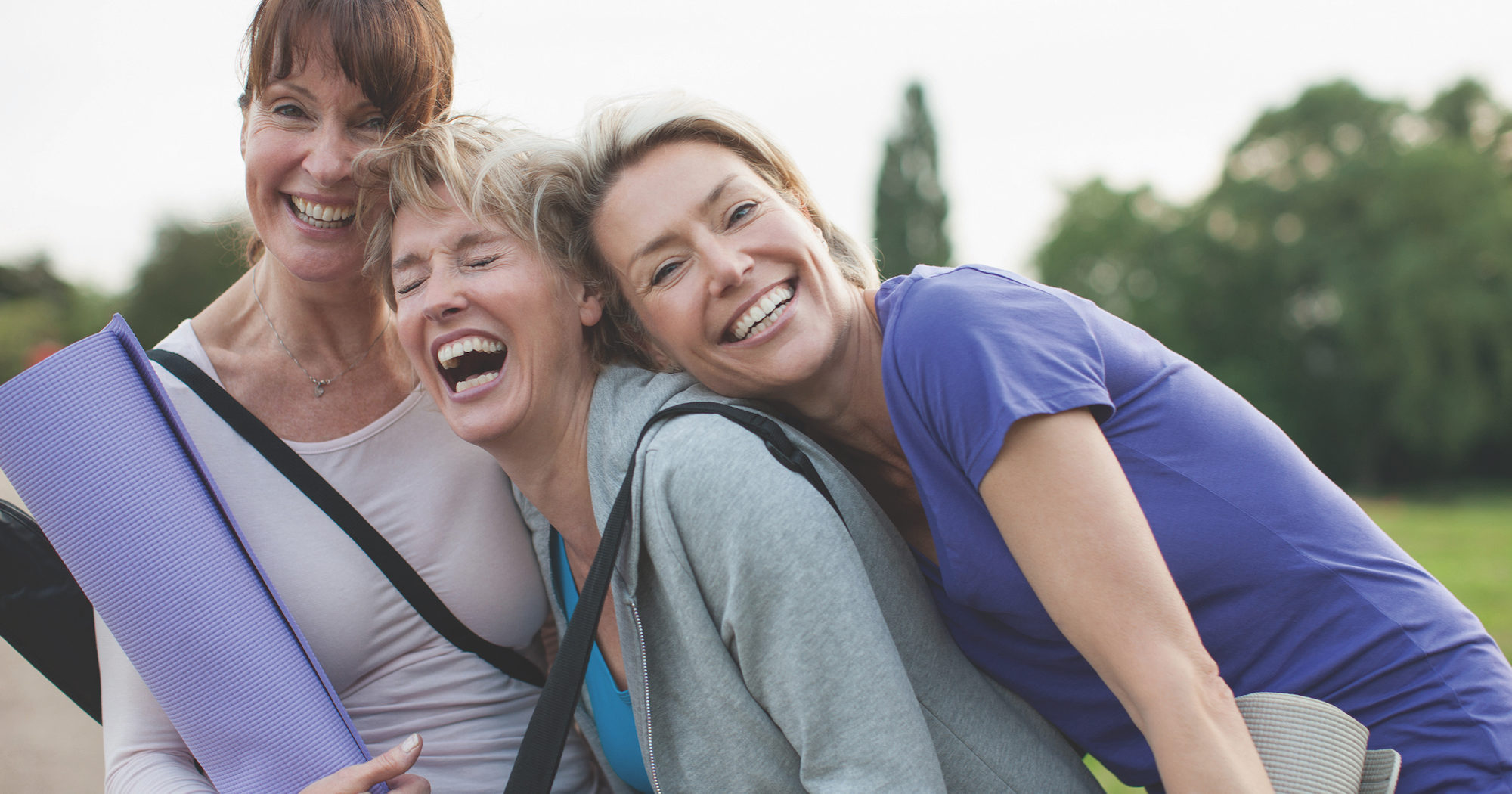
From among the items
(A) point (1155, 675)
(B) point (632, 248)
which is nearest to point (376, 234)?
(B) point (632, 248)

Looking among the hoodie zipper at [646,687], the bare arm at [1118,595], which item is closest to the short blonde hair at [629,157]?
the hoodie zipper at [646,687]

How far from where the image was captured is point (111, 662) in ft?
7.91

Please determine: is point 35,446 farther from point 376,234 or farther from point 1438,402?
point 1438,402

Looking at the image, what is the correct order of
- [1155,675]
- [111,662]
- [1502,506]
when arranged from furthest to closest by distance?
[1502,506] < [111,662] < [1155,675]

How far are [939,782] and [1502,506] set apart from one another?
104ft

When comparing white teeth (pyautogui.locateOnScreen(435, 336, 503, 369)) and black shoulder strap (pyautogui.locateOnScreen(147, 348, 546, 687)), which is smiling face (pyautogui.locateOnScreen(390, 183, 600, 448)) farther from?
black shoulder strap (pyautogui.locateOnScreen(147, 348, 546, 687))

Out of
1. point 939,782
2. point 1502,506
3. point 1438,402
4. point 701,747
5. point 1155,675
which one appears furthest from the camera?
point 1438,402

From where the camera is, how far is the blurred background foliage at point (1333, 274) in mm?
31812

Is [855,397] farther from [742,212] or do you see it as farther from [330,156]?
[330,156]

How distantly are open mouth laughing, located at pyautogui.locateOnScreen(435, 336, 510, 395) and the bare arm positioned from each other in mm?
1371

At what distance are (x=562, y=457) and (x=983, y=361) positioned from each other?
124cm

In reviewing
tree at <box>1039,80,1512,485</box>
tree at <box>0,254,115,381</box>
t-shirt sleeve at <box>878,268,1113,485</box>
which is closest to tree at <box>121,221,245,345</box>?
tree at <box>0,254,115,381</box>

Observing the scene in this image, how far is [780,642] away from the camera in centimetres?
193

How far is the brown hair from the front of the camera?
2559mm
